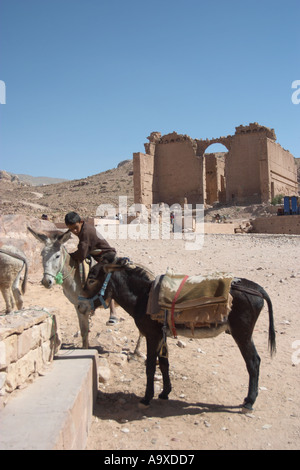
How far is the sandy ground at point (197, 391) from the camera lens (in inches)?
134

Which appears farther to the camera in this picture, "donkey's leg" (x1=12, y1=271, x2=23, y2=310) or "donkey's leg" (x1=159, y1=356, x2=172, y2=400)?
"donkey's leg" (x1=12, y1=271, x2=23, y2=310)

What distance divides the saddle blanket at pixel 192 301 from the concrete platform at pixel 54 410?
908 millimetres

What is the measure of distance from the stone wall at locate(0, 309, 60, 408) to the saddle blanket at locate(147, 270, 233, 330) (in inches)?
40.9

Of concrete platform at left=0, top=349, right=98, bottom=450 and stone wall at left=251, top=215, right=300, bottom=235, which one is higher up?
stone wall at left=251, top=215, right=300, bottom=235

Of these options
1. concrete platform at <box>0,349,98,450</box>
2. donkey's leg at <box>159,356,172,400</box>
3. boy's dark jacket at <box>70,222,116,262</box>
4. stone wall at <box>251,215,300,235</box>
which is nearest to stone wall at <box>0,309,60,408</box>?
concrete platform at <box>0,349,98,450</box>

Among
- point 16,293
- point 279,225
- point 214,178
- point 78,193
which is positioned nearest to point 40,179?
point 78,193

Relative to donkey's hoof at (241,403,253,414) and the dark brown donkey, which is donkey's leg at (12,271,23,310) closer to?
the dark brown donkey

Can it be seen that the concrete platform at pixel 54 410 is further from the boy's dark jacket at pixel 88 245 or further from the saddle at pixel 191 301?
the boy's dark jacket at pixel 88 245

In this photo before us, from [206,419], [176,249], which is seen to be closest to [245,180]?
[176,249]

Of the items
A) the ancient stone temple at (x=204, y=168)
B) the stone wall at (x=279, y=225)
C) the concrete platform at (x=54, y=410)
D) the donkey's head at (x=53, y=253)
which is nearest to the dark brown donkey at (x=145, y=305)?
the donkey's head at (x=53, y=253)

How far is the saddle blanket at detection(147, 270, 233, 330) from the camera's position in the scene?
146 inches

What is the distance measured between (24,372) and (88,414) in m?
0.70

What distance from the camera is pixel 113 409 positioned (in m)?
4.01

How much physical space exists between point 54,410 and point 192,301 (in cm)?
155
